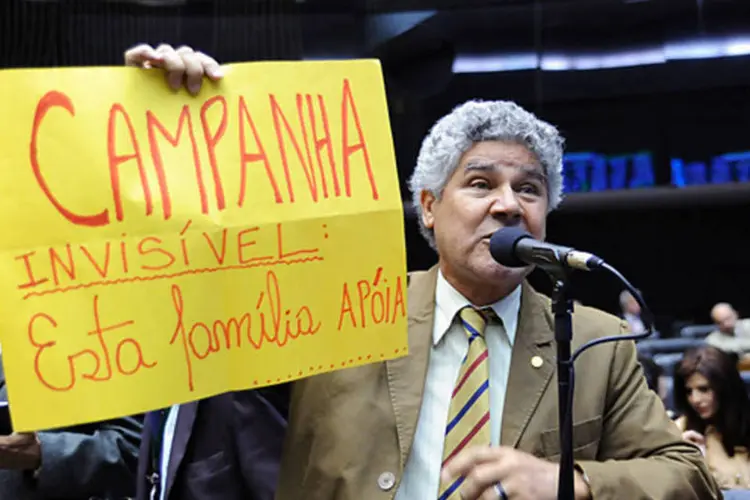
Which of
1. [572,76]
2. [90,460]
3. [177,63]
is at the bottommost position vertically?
[90,460]

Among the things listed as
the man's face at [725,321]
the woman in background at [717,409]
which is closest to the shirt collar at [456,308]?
the woman in background at [717,409]

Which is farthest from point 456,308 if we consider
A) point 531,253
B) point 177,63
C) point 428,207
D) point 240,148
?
point 177,63

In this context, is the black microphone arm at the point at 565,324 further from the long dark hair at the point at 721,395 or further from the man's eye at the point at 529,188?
Answer: the long dark hair at the point at 721,395

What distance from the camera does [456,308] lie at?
206cm

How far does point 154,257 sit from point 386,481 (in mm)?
604

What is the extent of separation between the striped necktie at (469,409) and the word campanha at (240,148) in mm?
387

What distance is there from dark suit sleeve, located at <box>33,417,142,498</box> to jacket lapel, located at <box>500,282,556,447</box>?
109 cm

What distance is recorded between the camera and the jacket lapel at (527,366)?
1945 millimetres

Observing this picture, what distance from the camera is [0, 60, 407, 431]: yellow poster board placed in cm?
157

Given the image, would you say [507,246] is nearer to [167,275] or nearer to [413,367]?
[413,367]

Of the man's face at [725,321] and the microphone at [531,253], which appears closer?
the microphone at [531,253]

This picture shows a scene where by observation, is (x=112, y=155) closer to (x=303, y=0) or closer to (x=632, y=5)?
(x=303, y=0)

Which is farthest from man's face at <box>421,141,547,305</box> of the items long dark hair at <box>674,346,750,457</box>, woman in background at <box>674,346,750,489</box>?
long dark hair at <box>674,346,750,457</box>

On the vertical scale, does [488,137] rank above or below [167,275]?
above
